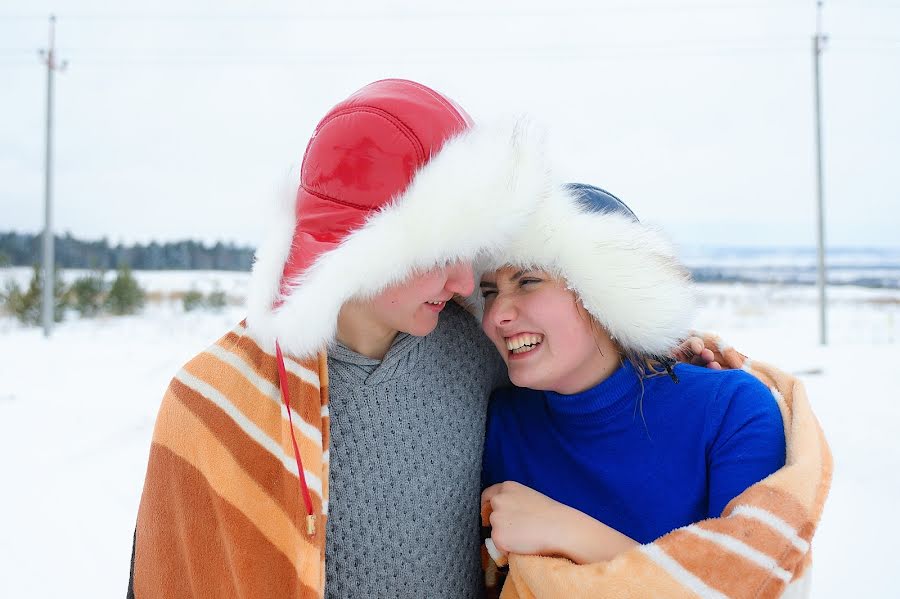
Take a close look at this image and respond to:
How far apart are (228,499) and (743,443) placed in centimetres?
92

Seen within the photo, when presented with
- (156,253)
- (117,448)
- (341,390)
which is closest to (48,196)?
(117,448)

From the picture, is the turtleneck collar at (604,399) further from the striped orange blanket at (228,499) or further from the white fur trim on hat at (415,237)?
the striped orange blanket at (228,499)

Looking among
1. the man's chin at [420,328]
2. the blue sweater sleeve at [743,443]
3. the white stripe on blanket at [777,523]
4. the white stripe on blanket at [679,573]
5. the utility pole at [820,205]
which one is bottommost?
the white stripe on blanket at [679,573]

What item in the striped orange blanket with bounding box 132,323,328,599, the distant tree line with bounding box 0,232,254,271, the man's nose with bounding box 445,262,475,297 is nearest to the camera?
the striped orange blanket with bounding box 132,323,328,599

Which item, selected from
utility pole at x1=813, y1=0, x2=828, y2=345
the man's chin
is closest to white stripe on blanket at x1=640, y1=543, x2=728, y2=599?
the man's chin

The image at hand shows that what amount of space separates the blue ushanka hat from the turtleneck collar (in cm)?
6

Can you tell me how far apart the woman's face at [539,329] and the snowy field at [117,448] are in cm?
26

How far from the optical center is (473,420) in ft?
4.54

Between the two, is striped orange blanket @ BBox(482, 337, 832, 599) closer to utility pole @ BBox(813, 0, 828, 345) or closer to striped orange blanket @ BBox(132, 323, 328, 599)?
striped orange blanket @ BBox(132, 323, 328, 599)

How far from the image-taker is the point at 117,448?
4836 mm

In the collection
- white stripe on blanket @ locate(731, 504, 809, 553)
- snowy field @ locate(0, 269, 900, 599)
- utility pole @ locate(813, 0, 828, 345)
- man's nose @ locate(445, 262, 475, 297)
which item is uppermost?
utility pole @ locate(813, 0, 828, 345)

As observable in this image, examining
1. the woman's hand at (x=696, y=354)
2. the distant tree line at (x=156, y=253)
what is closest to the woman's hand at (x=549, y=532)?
the woman's hand at (x=696, y=354)

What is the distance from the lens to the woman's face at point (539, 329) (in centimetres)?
127

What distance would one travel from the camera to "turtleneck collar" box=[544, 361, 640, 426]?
1.30m
